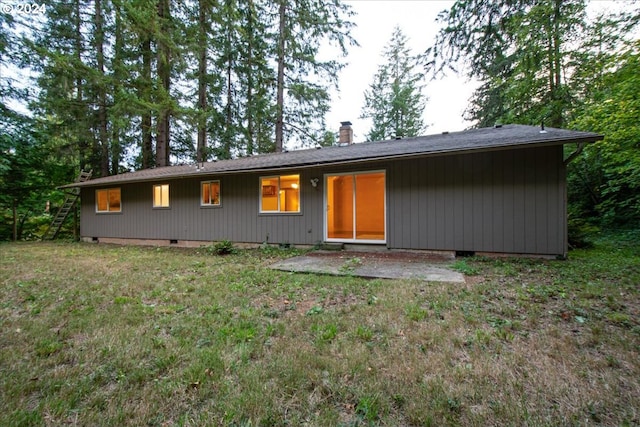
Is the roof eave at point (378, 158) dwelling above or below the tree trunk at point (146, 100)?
below

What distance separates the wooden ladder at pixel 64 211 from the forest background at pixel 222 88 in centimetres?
84

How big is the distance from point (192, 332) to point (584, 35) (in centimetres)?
1414

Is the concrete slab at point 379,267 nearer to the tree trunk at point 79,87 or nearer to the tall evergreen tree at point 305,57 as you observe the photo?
the tall evergreen tree at point 305,57

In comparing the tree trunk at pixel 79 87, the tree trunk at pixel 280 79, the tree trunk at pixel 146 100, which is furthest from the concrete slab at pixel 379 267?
the tree trunk at pixel 79 87

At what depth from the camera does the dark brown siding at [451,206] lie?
5.69 meters

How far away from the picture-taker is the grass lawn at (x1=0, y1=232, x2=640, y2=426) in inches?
60.7

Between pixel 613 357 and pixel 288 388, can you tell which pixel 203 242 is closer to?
pixel 288 388

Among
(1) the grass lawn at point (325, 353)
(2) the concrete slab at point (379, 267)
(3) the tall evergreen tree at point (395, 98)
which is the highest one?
(3) the tall evergreen tree at point (395, 98)

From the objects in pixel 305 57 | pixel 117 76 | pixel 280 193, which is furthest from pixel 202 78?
pixel 280 193

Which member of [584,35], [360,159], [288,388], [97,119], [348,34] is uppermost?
[348,34]

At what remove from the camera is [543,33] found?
958 cm

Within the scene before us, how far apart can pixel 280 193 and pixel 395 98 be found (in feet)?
50.0

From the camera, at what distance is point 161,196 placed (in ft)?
33.6

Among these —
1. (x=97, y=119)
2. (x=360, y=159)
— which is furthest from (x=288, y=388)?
(x=97, y=119)
